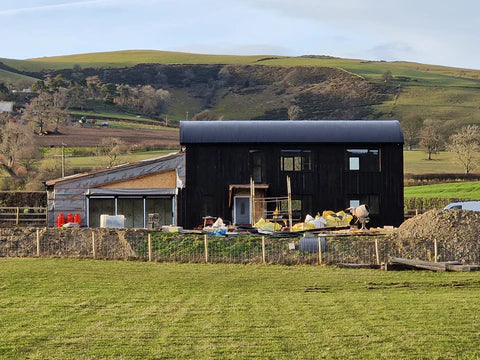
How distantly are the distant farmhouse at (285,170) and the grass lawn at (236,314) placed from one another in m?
17.2

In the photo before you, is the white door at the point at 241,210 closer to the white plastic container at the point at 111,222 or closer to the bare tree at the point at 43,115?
the white plastic container at the point at 111,222

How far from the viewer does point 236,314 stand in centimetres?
1955

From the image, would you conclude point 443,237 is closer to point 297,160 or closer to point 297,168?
point 297,168

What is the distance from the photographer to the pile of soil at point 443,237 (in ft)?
109

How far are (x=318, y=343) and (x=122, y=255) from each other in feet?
62.8

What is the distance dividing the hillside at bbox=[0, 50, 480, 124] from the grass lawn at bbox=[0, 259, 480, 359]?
109279 mm

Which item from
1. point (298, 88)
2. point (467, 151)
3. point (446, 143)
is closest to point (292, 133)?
point (467, 151)

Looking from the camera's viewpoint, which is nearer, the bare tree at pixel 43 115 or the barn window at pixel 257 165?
the barn window at pixel 257 165

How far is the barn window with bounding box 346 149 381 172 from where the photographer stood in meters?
47.1

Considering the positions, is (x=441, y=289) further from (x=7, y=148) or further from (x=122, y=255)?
(x=7, y=148)

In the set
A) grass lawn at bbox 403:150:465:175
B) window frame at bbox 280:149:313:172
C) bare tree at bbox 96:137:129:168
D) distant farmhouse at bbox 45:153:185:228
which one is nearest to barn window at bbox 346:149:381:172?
window frame at bbox 280:149:313:172

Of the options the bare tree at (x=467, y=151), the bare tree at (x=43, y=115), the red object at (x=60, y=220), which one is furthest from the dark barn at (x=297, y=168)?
the bare tree at (x=43, y=115)

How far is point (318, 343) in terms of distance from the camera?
16328 mm

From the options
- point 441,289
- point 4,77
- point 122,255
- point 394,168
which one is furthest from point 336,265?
point 4,77
